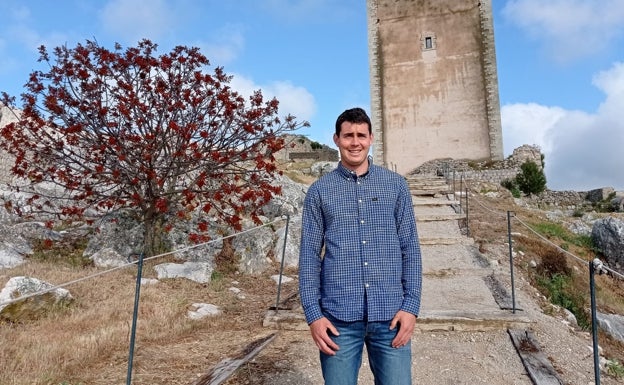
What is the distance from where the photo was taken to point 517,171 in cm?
1977

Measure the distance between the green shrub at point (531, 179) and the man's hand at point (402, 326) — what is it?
63.6 feet

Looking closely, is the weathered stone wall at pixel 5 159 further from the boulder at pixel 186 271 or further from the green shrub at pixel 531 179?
the green shrub at pixel 531 179

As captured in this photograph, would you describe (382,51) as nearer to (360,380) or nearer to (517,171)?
(517,171)

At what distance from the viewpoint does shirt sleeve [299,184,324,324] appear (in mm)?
2088

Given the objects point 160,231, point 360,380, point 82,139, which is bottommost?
point 360,380

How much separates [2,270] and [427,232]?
782cm

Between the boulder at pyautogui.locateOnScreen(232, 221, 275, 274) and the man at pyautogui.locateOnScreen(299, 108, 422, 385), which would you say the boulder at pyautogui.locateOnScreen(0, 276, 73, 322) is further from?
the man at pyautogui.locateOnScreen(299, 108, 422, 385)

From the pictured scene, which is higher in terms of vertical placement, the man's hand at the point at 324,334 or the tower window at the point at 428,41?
the tower window at the point at 428,41

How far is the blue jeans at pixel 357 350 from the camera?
206 cm

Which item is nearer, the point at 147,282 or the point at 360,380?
the point at 360,380

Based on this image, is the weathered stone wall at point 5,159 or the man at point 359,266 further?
the weathered stone wall at point 5,159

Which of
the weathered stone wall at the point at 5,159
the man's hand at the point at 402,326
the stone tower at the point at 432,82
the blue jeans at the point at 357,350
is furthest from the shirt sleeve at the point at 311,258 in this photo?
the stone tower at the point at 432,82

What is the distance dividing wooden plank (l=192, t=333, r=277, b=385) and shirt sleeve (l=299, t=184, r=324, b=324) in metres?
1.85

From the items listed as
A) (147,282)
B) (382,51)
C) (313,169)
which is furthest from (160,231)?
(382,51)
